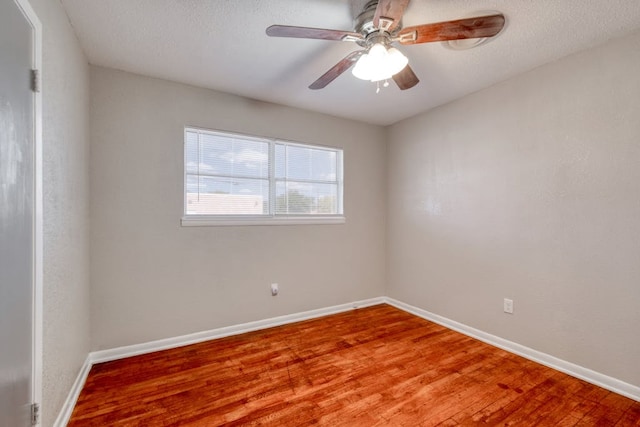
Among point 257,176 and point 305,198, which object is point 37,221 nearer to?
point 257,176

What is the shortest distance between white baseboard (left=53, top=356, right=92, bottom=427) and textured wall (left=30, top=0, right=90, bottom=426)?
47 mm

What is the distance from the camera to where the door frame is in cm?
131

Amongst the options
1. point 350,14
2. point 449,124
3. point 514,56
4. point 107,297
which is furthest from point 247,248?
point 514,56

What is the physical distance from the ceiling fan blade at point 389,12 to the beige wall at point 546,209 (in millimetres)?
1677

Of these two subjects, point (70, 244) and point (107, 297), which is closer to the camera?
point (70, 244)

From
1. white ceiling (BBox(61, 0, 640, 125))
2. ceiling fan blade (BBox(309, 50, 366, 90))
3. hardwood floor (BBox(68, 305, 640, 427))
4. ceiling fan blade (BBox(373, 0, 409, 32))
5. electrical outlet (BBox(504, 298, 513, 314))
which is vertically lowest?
hardwood floor (BBox(68, 305, 640, 427))

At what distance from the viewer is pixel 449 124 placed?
314 cm

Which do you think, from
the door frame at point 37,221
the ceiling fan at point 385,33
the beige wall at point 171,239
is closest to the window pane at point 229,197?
the beige wall at point 171,239

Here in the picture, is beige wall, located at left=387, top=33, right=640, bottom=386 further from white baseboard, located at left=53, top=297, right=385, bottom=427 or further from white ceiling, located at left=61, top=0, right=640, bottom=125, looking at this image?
white baseboard, located at left=53, top=297, right=385, bottom=427

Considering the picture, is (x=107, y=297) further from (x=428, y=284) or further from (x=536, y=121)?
(x=536, y=121)

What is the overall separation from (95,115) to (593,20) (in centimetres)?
361

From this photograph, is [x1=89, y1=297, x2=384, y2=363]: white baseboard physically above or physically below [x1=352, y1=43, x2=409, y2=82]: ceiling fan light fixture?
below

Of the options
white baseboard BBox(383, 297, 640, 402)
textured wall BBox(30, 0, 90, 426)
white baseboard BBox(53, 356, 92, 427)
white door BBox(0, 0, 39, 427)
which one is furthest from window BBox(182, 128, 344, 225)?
white baseboard BBox(383, 297, 640, 402)

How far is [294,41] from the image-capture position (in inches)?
80.3
